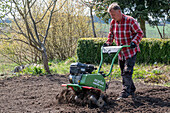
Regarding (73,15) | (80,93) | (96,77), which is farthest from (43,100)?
(73,15)

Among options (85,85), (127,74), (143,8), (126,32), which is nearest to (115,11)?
(126,32)

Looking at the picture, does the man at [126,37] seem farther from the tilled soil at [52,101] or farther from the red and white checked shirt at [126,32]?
the tilled soil at [52,101]

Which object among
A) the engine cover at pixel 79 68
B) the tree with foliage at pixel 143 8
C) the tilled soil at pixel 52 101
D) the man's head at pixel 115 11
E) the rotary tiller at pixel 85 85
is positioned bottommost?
the tilled soil at pixel 52 101

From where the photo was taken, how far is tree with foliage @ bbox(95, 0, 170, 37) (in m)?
10.9

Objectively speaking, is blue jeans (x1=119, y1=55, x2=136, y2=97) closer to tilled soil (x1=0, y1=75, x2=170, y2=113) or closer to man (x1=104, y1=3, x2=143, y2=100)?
man (x1=104, y1=3, x2=143, y2=100)

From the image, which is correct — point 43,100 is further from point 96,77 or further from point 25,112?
point 96,77

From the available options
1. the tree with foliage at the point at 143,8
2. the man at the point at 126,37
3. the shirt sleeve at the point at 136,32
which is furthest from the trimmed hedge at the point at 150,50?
the shirt sleeve at the point at 136,32

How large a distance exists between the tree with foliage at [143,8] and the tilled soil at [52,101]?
6.46 metres

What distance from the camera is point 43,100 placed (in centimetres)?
420

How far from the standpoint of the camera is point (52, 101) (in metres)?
4.03

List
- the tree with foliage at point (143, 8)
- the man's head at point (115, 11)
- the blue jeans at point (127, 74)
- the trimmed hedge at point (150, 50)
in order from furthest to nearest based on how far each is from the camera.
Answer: the tree with foliage at point (143, 8) → the trimmed hedge at point (150, 50) → the blue jeans at point (127, 74) → the man's head at point (115, 11)

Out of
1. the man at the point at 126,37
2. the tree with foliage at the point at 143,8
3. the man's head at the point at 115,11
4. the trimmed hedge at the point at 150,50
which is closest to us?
the man's head at the point at 115,11

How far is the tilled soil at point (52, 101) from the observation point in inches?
138

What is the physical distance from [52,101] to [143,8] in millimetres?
8654
